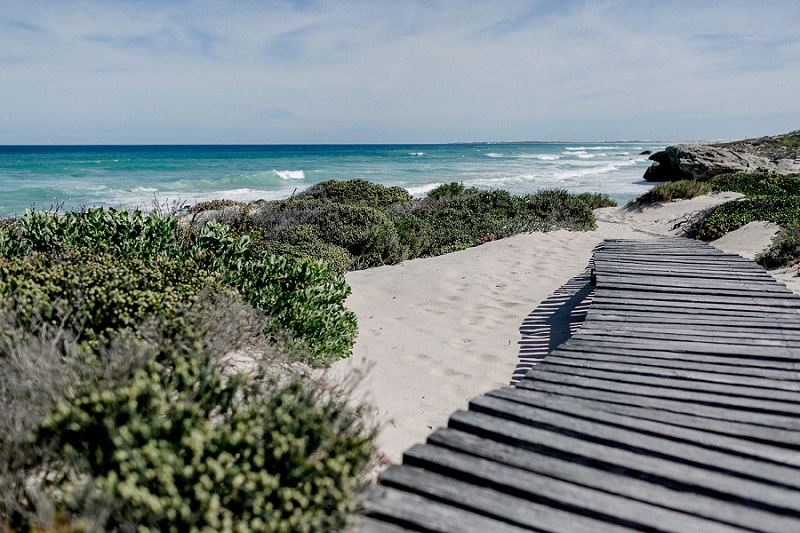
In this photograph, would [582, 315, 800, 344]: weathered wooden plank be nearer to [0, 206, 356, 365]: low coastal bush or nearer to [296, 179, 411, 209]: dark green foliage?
[0, 206, 356, 365]: low coastal bush

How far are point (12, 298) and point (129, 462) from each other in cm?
218

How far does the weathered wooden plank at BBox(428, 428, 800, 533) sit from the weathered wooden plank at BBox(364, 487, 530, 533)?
428 millimetres

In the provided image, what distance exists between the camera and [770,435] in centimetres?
292

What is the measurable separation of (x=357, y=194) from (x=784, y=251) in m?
10.3

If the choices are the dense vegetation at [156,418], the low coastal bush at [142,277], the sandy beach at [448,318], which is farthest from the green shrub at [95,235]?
the sandy beach at [448,318]

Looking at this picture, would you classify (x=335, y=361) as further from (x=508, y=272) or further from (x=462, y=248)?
(x=462, y=248)

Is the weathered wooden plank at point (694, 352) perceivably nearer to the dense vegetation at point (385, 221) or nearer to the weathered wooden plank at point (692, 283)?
the weathered wooden plank at point (692, 283)

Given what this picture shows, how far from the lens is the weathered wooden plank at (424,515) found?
2283 mm

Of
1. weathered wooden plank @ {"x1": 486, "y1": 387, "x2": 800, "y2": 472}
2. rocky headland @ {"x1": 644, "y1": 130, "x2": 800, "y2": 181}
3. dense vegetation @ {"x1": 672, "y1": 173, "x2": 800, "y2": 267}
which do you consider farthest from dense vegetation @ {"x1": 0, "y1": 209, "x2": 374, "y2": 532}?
rocky headland @ {"x1": 644, "y1": 130, "x2": 800, "y2": 181}

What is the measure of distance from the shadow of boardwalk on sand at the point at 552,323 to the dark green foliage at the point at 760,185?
43.5ft

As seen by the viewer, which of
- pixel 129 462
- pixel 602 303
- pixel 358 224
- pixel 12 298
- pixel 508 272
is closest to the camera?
pixel 129 462

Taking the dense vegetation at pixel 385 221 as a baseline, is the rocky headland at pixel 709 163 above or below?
above

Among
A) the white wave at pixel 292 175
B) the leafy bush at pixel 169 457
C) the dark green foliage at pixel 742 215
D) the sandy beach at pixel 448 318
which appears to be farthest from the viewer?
the white wave at pixel 292 175

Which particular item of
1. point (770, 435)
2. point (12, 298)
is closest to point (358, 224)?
point (12, 298)
